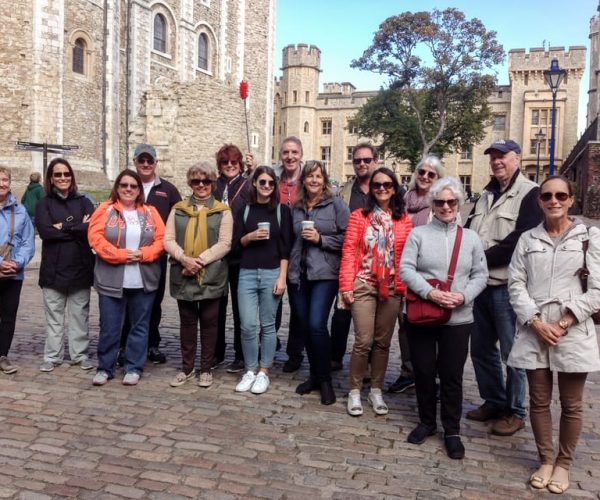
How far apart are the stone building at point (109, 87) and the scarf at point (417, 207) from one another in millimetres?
17486

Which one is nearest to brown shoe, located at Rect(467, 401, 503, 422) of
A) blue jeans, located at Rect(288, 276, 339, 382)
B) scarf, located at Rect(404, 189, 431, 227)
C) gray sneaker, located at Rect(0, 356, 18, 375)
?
blue jeans, located at Rect(288, 276, 339, 382)

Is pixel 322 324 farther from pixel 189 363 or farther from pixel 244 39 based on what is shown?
pixel 244 39

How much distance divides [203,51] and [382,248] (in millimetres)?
33580

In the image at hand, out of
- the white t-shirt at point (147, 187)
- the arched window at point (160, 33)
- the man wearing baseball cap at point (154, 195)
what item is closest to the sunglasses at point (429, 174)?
the man wearing baseball cap at point (154, 195)

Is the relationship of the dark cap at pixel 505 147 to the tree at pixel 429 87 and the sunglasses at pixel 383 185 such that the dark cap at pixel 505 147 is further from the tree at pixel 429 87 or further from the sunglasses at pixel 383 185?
the tree at pixel 429 87

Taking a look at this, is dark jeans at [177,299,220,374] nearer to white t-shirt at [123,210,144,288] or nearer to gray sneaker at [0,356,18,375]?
white t-shirt at [123,210,144,288]

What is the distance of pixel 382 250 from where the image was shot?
462cm

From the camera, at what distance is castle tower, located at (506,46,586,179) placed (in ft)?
180

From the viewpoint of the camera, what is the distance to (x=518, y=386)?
445 centimetres

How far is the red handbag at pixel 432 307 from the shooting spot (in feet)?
13.2

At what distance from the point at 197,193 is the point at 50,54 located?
71.9 feet

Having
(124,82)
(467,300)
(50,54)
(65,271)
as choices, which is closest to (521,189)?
(467,300)

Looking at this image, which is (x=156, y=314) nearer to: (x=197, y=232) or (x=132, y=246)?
(x=132, y=246)

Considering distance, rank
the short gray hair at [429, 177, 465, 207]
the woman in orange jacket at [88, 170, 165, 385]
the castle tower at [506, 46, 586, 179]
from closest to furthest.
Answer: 1. the short gray hair at [429, 177, 465, 207]
2. the woman in orange jacket at [88, 170, 165, 385]
3. the castle tower at [506, 46, 586, 179]
